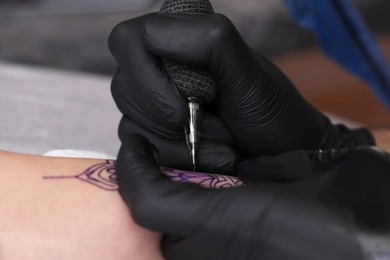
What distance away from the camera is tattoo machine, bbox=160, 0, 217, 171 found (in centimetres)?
81

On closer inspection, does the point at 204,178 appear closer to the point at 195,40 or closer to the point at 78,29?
the point at 195,40

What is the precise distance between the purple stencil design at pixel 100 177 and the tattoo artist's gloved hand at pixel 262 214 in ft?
0.30

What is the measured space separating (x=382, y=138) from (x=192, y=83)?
636 mm

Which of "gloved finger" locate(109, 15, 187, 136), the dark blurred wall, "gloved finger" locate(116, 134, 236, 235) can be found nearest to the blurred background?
the dark blurred wall

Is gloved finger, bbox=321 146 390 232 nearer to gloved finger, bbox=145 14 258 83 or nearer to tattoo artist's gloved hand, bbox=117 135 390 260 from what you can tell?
tattoo artist's gloved hand, bbox=117 135 390 260

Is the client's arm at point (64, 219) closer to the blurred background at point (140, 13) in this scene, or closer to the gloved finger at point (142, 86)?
the gloved finger at point (142, 86)

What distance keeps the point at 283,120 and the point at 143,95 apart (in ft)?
0.83

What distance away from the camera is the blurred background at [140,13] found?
231 centimetres

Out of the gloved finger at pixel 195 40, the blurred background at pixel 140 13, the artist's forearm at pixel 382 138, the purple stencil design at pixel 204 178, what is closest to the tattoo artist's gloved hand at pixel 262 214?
the purple stencil design at pixel 204 178

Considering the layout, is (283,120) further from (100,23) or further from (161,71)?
(100,23)

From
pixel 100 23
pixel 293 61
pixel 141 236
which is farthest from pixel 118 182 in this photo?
pixel 293 61

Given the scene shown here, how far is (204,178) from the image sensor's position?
31.4 inches

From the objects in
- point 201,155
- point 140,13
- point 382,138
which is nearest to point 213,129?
point 201,155

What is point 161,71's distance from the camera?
826 millimetres
